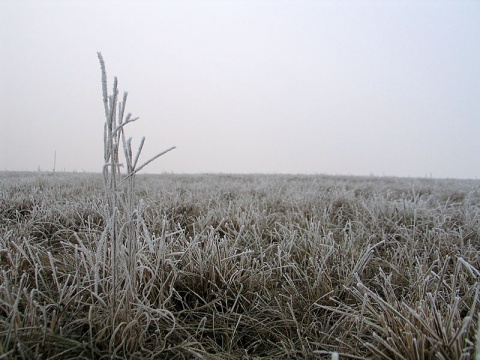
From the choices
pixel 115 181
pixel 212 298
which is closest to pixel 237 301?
pixel 212 298

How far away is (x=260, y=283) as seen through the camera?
66.4 inches

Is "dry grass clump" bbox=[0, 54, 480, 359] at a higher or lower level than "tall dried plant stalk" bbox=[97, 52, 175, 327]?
lower

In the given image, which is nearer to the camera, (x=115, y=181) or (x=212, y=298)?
(x=115, y=181)

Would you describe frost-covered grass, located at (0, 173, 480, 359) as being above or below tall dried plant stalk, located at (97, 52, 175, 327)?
below

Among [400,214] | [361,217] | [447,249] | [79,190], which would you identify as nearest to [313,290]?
[447,249]

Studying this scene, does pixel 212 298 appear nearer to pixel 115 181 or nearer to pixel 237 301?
pixel 237 301

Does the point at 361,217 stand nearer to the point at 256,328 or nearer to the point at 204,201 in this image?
the point at 204,201

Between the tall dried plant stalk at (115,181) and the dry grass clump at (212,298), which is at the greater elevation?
the tall dried plant stalk at (115,181)

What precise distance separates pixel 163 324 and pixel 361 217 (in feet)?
7.23

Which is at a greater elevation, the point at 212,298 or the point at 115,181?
the point at 115,181

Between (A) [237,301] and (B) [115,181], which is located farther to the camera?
(A) [237,301]

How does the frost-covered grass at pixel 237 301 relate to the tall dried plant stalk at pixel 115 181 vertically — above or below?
below

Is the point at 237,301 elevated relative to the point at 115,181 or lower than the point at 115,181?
lower

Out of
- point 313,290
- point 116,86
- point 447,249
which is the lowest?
point 313,290
